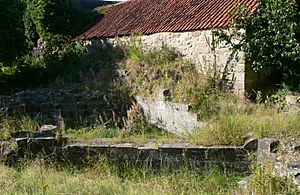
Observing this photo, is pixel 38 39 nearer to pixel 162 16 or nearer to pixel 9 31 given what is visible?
pixel 9 31

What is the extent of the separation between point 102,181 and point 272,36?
21.4 ft

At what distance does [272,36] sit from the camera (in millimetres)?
9852

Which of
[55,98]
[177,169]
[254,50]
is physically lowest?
[177,169]

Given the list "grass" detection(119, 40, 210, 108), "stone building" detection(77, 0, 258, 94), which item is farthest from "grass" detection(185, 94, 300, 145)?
"stone building" detection(77, 0, 258, 94)

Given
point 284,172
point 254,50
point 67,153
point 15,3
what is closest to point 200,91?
point 254,50

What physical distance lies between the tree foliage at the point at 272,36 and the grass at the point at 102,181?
14.6 ft

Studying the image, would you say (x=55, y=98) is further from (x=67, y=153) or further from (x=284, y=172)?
(x=284, y=172)

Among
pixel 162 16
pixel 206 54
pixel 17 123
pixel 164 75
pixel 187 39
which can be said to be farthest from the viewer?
pixel 162 16

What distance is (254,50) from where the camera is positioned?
32.9ft

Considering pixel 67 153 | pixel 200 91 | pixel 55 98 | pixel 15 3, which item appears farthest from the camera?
pixel 15 3

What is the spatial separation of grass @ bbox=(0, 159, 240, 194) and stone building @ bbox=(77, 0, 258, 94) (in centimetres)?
473

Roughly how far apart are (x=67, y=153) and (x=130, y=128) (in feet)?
8.10

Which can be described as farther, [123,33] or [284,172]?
[123,33]

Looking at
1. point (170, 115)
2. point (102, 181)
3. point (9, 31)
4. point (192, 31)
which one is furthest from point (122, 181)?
point (9, 31)
